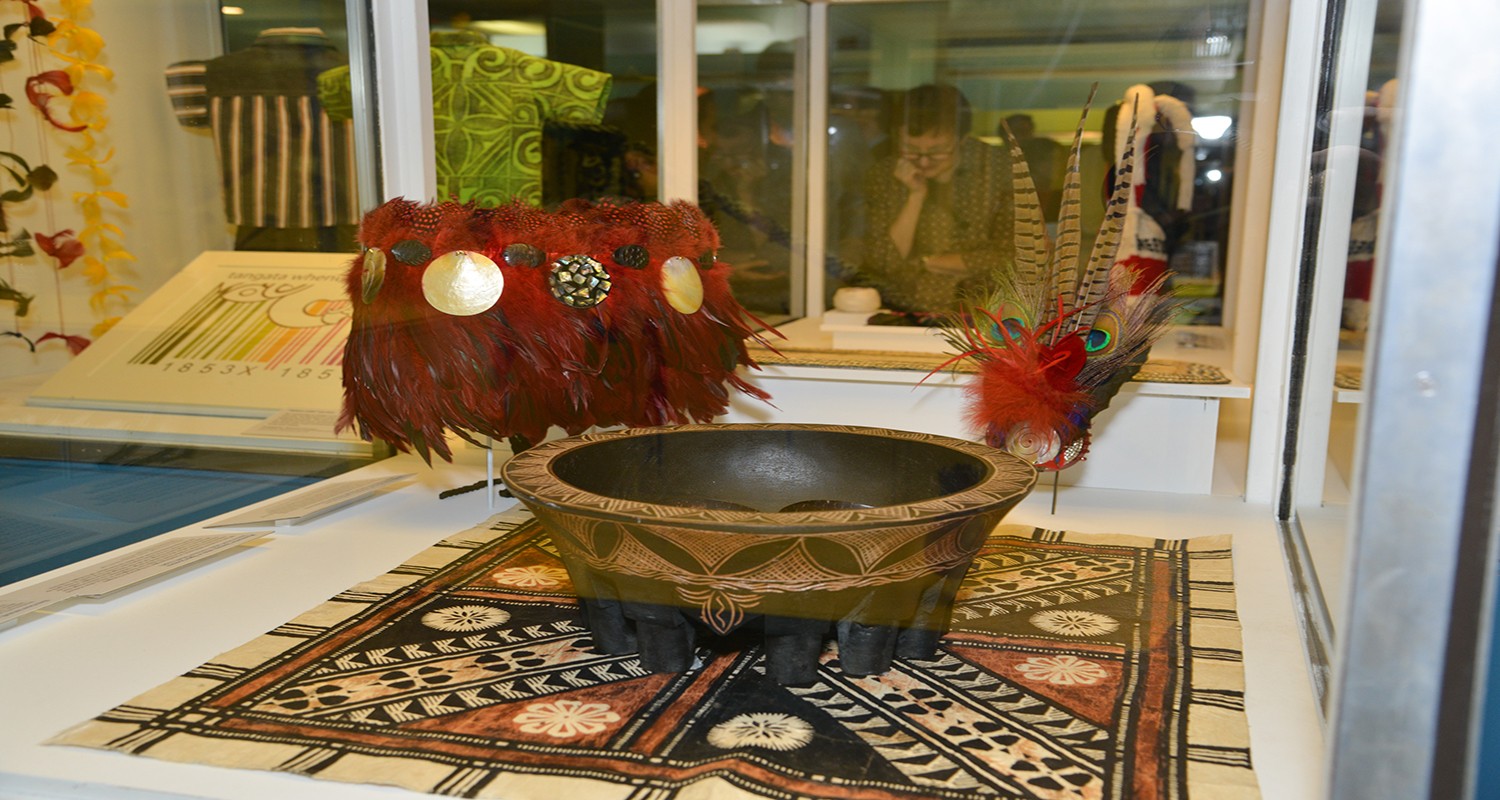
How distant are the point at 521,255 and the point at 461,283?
0.06 metres

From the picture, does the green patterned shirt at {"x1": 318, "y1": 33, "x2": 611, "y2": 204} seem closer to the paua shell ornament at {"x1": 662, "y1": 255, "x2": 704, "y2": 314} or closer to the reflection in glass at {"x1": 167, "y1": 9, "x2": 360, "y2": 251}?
the reflection in glass at {"x1": 167, "y1": 9, "x2": 360, "y2": 251}

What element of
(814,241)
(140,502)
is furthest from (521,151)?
(140,502)

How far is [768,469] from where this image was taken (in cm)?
99

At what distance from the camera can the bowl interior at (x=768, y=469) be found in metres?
0.95

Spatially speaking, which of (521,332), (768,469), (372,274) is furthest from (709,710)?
(372,274)

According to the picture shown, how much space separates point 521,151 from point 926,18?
1.94 feet

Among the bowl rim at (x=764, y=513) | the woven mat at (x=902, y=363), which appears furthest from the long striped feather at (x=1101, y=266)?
the bowl rim at (x=764, y=513)

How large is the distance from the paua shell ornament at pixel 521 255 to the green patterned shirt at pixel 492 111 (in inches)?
20.0

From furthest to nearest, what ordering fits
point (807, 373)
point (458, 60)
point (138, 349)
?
point (458, 60), point (807, 373), point (138, 349)

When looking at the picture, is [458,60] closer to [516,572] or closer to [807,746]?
[516,572]

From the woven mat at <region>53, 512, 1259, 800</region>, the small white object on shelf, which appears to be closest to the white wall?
the woven mat at <region>53, 512, 1259, 800</region>

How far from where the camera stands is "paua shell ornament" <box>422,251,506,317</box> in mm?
1088

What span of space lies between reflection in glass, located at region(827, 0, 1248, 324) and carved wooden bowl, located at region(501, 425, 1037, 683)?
54 centimetres

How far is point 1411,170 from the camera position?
454 millimetres
